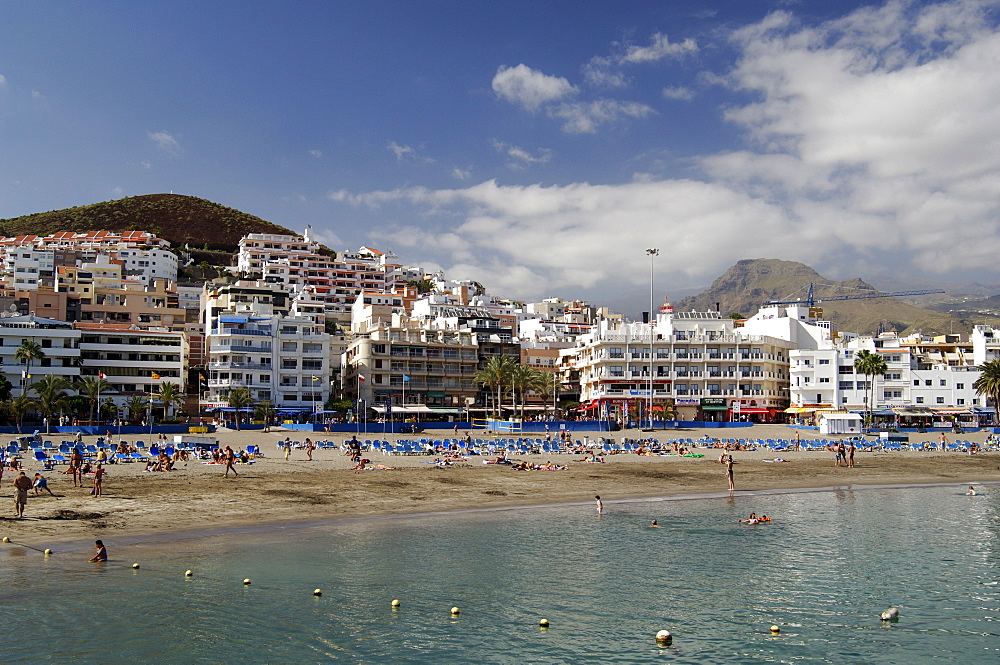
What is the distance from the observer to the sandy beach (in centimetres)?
2808

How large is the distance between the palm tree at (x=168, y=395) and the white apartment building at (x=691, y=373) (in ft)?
154

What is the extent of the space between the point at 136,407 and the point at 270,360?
54.1 ft

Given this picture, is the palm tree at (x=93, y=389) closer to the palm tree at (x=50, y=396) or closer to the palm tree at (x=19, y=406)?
the palm tree at (x=50, y=396)

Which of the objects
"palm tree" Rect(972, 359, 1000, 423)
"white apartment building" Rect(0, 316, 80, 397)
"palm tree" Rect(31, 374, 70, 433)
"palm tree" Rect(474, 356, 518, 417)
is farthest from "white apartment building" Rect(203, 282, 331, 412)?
"palm tree" Rect(972, 359, 1000, 423)

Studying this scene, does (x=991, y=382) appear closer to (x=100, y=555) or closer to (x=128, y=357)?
(x=100, y=555)

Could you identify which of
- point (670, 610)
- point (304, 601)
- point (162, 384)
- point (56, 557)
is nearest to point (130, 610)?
point (304, 601)

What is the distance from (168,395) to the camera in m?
74.9

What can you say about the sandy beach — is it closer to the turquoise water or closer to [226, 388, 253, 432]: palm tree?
the turquoise water

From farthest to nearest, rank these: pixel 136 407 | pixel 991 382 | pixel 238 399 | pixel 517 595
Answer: pixel 991 382 < pixel 238 399 < pixel 136 407 < pixel 517 595

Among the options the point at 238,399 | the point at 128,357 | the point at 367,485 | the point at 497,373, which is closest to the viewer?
the point at 367,485

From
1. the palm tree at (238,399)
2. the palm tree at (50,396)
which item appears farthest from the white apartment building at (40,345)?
the palm tree at (238,399)

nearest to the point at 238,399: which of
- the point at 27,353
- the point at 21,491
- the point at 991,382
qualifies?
the point at 27,353

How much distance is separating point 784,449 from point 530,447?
74.3ft

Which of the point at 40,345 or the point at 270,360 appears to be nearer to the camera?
the point at 40,345
